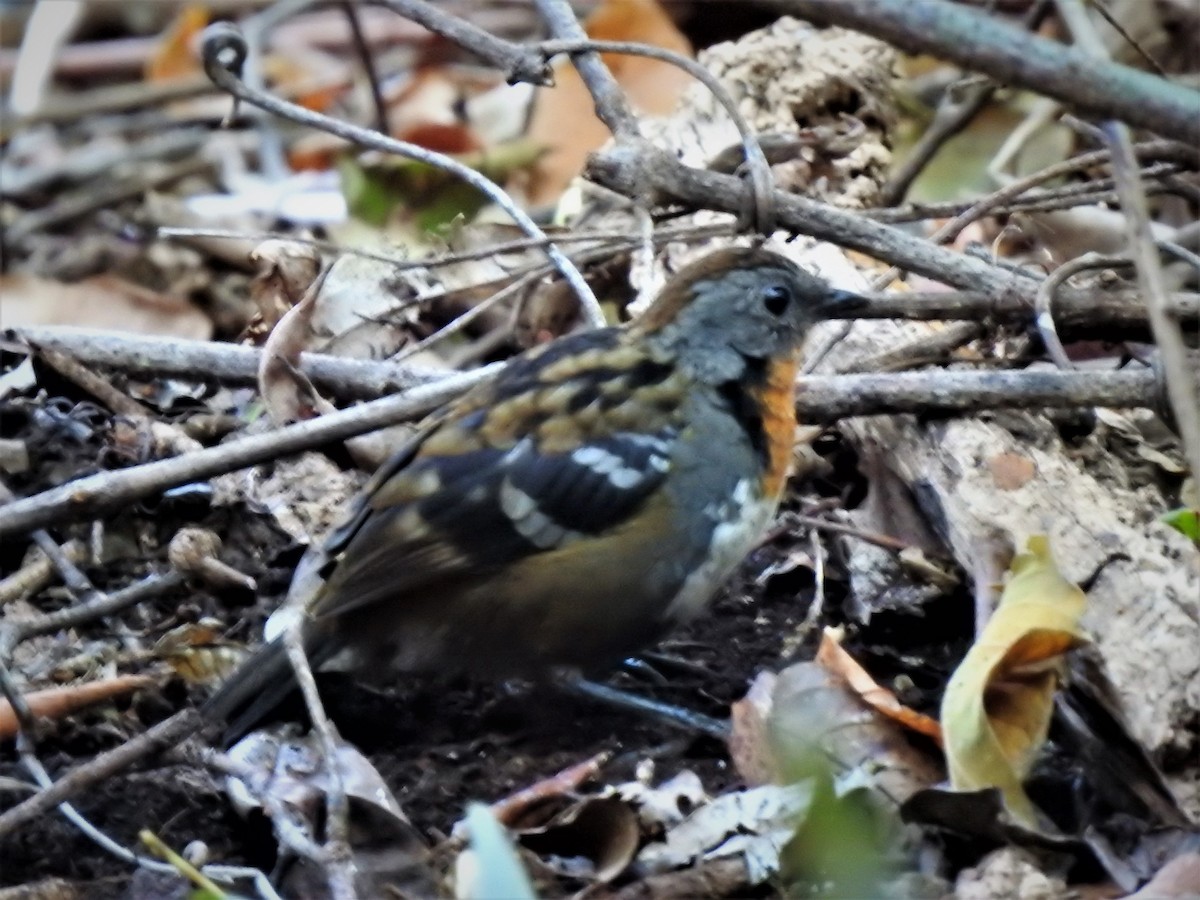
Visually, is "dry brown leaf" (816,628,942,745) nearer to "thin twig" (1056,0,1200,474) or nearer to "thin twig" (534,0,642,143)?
"thin twig" (1056,0,1200,474)

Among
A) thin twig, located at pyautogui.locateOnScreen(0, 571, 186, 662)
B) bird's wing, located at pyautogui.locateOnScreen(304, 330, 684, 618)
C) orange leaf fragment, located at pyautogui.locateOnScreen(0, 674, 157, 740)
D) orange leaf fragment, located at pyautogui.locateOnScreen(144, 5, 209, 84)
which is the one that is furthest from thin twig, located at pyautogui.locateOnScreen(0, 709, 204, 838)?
orange leaf fragment, located at pyautogui.locateOnScreen(144, 5, 209, 84)

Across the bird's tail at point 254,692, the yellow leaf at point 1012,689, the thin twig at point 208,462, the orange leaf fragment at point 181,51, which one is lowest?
the bird's tail at point 254,692

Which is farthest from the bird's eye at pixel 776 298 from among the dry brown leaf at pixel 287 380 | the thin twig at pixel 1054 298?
the dry brown leaf at pixel 287 380

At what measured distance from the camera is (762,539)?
397cm

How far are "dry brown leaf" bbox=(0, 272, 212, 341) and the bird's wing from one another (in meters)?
2.27

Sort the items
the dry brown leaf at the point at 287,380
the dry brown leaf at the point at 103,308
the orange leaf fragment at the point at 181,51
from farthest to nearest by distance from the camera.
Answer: the orange leaf fragment at the point at 181,51 < the dry brown leaf at the point at 103,308 < the dry brown leaf at the point at 287,380

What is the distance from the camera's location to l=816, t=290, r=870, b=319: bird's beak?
3730mm

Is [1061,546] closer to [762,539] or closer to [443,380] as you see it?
[762,539]

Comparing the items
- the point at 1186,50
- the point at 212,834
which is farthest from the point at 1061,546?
the point at 1186,50

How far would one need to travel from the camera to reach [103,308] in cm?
563

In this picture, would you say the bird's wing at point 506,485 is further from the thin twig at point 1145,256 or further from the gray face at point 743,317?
the thin twig at point 1145,256

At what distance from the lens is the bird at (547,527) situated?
3270 millimetres

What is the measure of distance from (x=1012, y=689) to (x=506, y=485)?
92 centimetres

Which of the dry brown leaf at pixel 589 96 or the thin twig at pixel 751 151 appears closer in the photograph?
the thin twig at pixel 751 151
